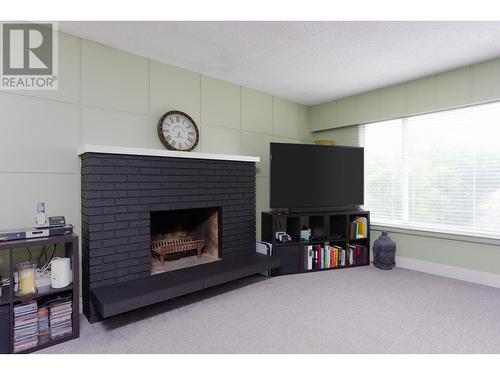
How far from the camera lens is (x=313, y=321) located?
221cm

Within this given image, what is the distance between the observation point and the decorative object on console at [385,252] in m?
3.54

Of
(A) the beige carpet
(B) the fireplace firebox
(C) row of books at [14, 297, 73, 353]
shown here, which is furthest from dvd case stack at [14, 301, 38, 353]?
(B) the fireplace firebox

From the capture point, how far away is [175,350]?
72.2 inches

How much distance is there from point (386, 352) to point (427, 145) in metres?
2.72

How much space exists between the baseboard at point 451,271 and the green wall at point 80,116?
291cm

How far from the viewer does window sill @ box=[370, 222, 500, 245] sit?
2956mm

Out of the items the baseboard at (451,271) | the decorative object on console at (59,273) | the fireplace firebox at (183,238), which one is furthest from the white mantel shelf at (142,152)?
the baseboard at (451,271)

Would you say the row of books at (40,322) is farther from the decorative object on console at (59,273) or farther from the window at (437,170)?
the window at (437,170)

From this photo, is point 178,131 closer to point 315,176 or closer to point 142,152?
point 142,152

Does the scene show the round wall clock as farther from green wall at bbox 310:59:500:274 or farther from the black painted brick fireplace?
green wall at bbox 310:59:500:274
